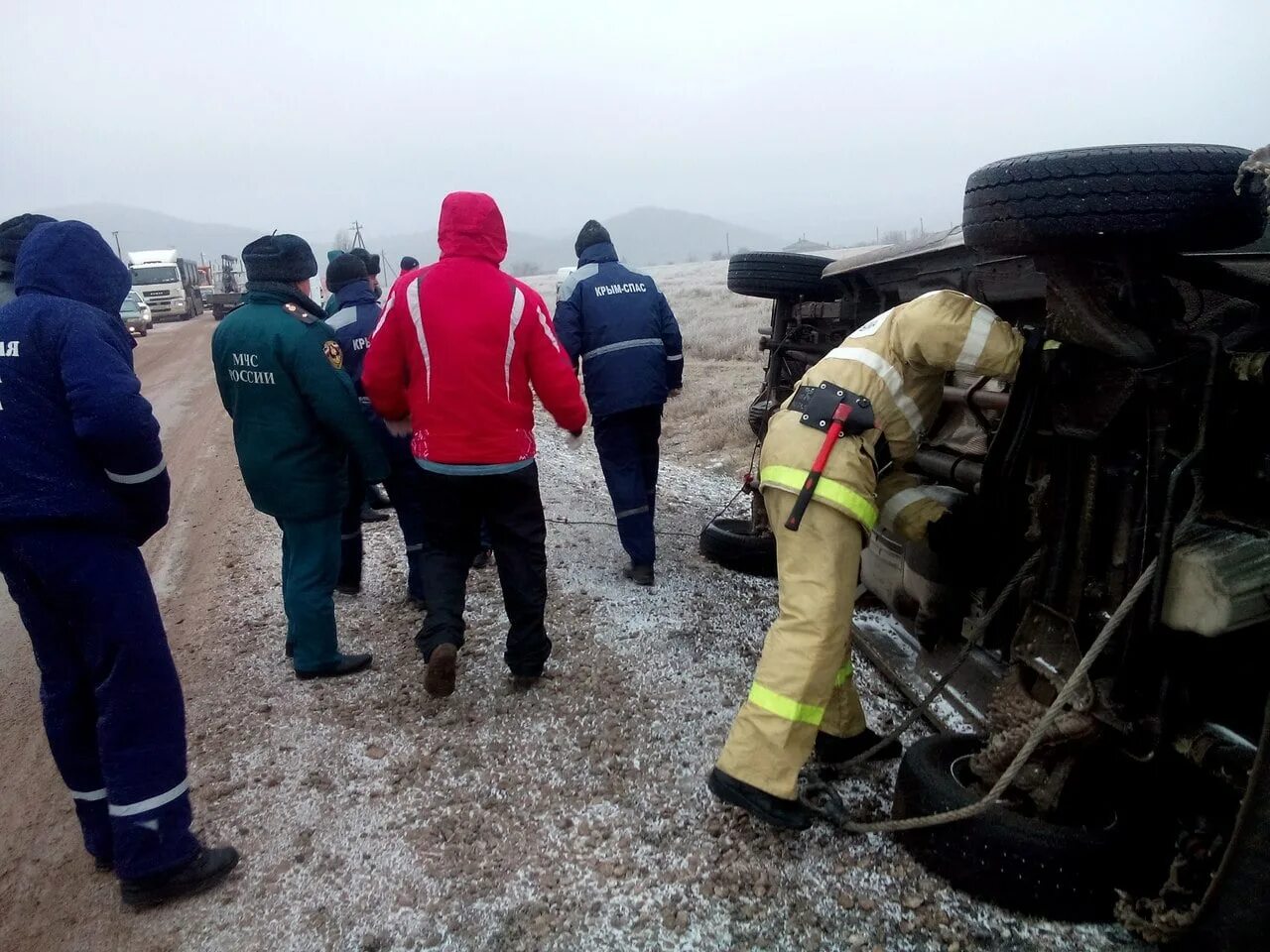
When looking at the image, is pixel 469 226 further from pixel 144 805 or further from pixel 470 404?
pixel 144 805

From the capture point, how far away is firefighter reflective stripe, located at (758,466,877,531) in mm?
2729

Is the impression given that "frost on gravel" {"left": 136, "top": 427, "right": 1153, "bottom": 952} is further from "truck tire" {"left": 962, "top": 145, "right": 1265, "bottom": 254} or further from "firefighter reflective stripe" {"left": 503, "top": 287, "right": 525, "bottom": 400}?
"truck tire" {"left": 962, "top": 145, "right": 1265, "bottom": 254}

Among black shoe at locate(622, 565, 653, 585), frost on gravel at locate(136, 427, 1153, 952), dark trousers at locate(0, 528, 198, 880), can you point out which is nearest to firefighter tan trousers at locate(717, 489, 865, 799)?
frost on gravel at locate(136, 427, 1153, 952)

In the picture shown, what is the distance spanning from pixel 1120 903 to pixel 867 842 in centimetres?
72

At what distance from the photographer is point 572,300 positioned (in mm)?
5270

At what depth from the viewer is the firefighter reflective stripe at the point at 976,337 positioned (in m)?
2.64

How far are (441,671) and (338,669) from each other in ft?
2.69

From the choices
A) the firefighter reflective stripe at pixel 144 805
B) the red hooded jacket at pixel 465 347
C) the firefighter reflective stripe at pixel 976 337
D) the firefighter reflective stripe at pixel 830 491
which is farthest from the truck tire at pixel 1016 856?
the firefighter reflective stripe at pixel 144 805

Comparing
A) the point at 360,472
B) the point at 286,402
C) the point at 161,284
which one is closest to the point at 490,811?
the point at 286,402

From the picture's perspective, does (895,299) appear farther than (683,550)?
No

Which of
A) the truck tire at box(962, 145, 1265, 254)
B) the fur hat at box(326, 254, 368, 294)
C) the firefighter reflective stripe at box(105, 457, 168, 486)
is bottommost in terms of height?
the firefighter reflective stripe at box(105, 457, 168, 486)

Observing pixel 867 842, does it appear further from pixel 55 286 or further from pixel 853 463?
pixel 55 286

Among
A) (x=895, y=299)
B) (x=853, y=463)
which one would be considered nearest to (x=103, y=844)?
(x=853, y=463)

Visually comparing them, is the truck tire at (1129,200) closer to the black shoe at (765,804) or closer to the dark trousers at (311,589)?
the black shoe at (765,804)
